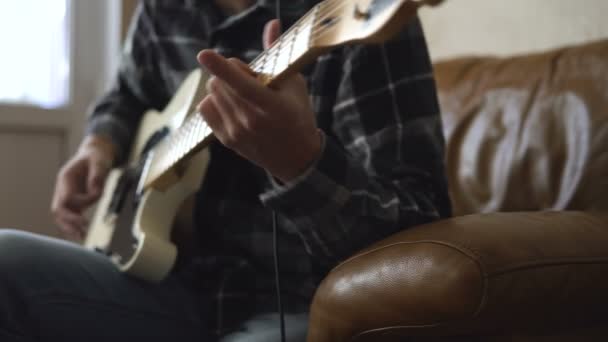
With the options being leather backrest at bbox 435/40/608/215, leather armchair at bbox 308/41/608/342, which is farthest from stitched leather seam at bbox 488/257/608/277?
leather backrest at bbox 435/40/608/215

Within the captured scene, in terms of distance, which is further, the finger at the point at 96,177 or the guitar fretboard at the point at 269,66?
the finger at the point at 96,177

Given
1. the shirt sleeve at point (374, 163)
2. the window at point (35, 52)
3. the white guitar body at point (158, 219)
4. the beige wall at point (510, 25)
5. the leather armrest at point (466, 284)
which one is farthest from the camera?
the window at point (35, 52)

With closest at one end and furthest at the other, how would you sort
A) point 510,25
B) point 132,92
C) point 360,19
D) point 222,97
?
1. point 360,19
2. point 222,97
3. point 132,92
4. point 510,25

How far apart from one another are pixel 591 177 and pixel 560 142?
3.3 inches

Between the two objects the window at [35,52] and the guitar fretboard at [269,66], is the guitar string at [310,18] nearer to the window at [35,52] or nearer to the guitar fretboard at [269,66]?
the guitar fretboard at [269,66]

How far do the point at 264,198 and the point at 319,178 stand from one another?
6cm

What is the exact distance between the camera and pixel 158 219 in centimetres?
85

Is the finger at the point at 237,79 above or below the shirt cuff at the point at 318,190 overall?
above

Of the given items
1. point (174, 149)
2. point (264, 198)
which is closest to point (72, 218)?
point (174, 149)

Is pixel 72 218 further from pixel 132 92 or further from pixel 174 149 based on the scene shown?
pixel 174 149

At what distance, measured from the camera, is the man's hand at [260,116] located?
547mm

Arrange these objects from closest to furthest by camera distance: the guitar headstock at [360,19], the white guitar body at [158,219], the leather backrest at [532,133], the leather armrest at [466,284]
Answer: the guitar headstock at [360,19] → the leather armrest at [466,284] → the white guitar body at [158,219] → the leather backrest at [532,133]

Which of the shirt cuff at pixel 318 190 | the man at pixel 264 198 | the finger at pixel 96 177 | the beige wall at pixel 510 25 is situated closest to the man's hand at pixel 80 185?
the finger at pixel 96 177

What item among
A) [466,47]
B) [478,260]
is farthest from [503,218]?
[466,47]
